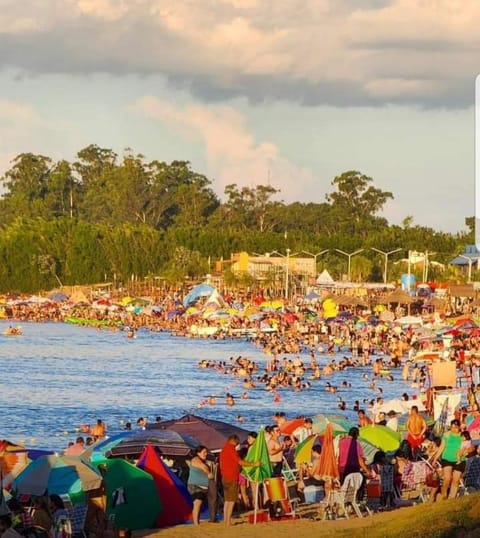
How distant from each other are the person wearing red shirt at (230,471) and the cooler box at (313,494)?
1.37m

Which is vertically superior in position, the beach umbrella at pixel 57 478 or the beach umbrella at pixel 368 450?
the beach umbrella at pixel 57 478

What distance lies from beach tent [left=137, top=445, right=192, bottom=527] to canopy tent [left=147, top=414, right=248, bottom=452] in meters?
2.74

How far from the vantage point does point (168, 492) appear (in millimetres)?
15070

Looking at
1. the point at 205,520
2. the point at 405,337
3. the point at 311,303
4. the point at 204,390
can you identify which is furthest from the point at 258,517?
the point at 311,303

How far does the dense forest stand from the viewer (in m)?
114

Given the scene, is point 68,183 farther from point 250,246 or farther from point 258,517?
point 258,517

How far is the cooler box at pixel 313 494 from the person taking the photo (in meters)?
16.1

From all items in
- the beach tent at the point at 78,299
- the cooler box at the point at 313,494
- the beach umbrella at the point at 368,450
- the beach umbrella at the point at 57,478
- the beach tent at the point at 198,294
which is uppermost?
the beach tent at the point at 198,294

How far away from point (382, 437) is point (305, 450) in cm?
118

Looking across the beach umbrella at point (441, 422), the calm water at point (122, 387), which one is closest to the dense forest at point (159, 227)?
the calm water at point (122, 387)

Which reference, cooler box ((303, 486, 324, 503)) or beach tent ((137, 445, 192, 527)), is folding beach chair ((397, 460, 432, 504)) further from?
beach tent ((137, 445, 192, 527))

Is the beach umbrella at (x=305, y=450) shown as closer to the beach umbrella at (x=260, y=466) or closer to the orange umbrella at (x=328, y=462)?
the orange umbrella at (x=328, y=462)

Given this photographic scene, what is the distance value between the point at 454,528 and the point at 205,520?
4457mm

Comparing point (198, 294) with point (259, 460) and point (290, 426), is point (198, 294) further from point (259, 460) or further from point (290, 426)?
point (259, 460)
